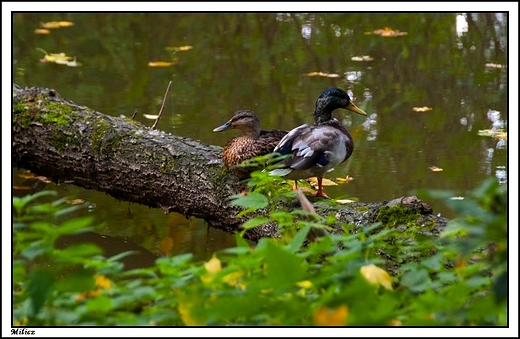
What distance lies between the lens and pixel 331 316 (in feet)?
7.03

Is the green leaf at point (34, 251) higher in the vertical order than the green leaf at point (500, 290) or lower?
higher

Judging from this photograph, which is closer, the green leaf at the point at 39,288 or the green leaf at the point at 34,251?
the green leaf at the point at 39,288

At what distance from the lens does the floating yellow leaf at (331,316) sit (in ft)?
7.00

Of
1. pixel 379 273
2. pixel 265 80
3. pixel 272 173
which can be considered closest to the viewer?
pixel 379 273

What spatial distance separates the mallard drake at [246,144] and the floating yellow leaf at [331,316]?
2.58m

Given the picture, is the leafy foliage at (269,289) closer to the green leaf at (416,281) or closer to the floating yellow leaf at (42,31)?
the green leaf at (416,281)

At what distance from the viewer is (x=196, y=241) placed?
5559 mm

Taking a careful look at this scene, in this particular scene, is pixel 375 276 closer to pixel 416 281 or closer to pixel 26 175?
pixel 416 281

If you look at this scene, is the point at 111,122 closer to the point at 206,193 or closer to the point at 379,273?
the point at 206,193

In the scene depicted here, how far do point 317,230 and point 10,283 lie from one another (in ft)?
3.55

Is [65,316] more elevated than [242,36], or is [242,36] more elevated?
[242,36]

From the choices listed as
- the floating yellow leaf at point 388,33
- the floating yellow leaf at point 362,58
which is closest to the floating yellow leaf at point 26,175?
the floating yellow leaf at point 362,58

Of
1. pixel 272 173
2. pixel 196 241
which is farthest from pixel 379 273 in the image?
pixel 196 241

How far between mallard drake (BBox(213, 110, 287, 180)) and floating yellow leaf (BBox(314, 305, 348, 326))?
2.58 metres
